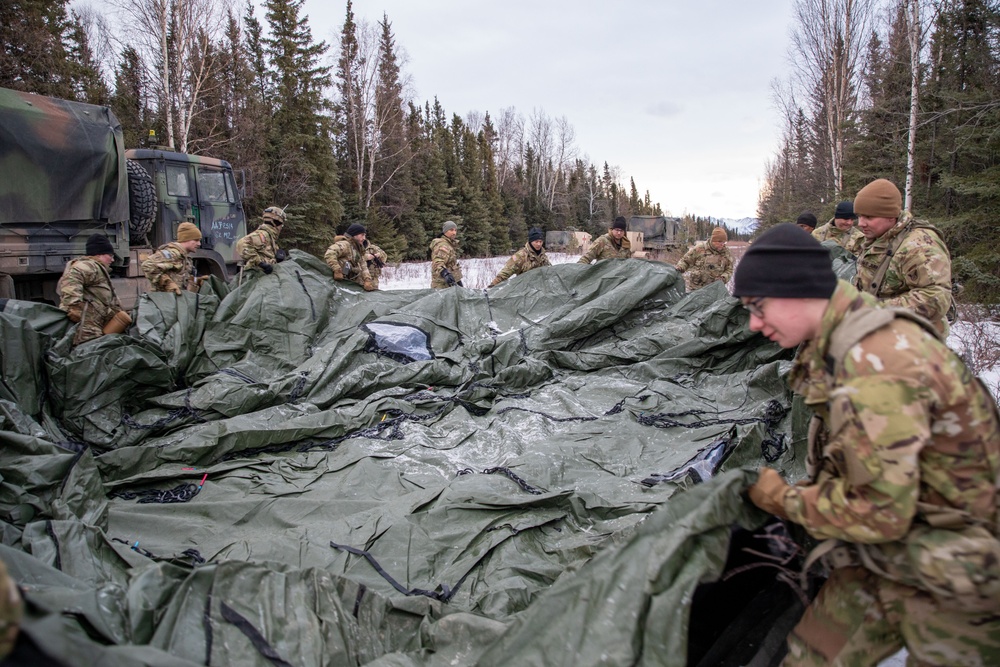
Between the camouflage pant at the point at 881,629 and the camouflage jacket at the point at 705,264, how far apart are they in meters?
6.99

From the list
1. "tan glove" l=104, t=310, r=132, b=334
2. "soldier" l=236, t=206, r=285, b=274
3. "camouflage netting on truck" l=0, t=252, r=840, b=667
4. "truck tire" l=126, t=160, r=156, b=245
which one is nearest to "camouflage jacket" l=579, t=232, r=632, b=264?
"camouflage netting on truck" l=0, t=252, r=840, b=667

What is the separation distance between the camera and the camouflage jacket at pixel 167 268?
5.91m

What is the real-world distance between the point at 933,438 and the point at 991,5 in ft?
41.3

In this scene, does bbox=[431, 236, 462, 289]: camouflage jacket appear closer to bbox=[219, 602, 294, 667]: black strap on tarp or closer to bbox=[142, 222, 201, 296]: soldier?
bbox=[142, 222, 201, 296]: soldier

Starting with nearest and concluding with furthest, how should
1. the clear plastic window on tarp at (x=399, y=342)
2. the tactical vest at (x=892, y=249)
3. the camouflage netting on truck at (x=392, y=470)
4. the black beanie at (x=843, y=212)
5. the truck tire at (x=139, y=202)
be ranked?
1. the camouflage netting on truck at (x=392, y=470)
2. the tactical vest at (x=892, y=249)
3. the clear plastic window on tarp at (x=399, y=342)
4. the black beanie at (x=843, y=212)
5. the truck tire at (x=139, y=202)

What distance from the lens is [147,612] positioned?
204 centimetres

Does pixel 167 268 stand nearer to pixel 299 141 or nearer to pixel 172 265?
pixel 172 265

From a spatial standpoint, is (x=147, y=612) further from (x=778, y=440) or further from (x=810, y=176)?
(x=810, y=176)

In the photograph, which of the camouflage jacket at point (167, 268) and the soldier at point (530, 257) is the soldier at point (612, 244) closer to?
the soldier at point (530, 257)

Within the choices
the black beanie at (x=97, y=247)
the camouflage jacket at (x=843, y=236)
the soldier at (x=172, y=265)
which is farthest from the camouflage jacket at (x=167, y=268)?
the camouflage jacket at (x=843, y=236)

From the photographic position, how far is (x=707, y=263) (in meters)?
8.29

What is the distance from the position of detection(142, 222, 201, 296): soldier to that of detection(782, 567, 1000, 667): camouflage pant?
18.3 feet

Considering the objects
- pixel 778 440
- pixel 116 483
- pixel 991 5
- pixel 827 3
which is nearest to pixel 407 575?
pixel 116 483

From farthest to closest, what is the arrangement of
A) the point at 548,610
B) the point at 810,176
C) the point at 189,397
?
the point at 810,176
the point at 189,397
the point at 548,610
